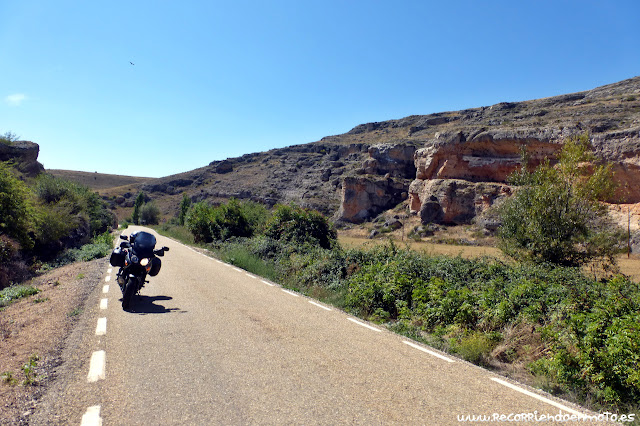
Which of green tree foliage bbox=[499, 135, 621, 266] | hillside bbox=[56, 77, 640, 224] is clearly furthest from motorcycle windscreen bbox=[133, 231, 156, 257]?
hillside bbox=[56, 77, 640, 224]

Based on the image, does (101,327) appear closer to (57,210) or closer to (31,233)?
(31,233)

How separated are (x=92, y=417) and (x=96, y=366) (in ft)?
4.63

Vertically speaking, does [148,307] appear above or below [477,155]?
below

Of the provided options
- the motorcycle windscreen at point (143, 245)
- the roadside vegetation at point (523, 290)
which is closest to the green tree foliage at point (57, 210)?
the roadside vegetation at point (523, 290)

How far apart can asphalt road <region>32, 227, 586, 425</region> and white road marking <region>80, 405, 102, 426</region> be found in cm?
2

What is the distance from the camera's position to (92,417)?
11.2 ft

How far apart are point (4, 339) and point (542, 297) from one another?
8568mm

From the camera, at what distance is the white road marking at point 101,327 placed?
6.10m

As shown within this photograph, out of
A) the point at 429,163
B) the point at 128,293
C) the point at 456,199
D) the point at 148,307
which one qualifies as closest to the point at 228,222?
the point at 148,307

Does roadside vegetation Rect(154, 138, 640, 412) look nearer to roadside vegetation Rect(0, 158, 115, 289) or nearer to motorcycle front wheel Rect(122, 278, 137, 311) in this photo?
motorcycle front wheel Rect(122, 278, 137, 311)

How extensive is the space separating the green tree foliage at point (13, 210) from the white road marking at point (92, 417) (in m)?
14.4

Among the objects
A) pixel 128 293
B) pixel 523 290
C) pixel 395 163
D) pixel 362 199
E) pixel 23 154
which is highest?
pixel 395 163

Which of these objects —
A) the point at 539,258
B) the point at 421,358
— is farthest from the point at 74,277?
the point at 539,258

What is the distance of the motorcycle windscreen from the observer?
8406 millimetres
